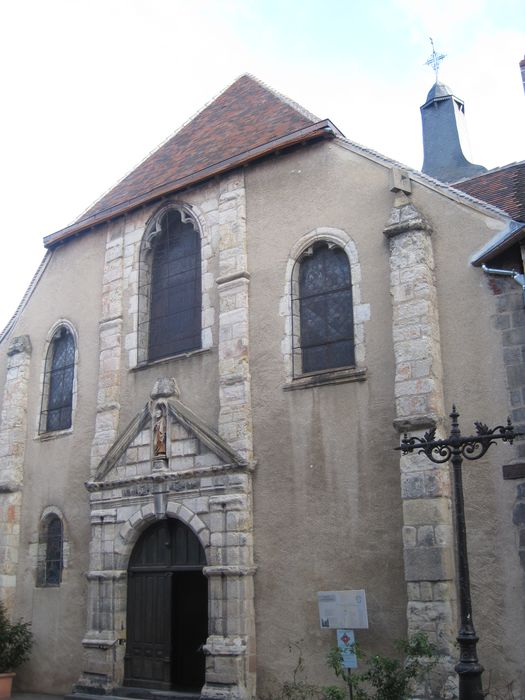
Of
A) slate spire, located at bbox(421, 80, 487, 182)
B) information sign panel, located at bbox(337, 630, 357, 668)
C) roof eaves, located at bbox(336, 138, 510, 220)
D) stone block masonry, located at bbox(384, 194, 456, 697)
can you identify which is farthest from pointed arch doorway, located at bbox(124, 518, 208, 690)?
slate spire, located at bbox(421, 80, 487, 182)

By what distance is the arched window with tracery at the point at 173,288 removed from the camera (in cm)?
1182

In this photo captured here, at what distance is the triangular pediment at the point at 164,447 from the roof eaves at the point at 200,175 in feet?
11.2

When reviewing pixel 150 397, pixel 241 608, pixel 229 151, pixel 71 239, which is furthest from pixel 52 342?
pixel 241 608

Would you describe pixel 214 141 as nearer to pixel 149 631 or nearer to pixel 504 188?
pixel 504 188

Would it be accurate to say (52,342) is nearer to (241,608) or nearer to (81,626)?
(81,626)

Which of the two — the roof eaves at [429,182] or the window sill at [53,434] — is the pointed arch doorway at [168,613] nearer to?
the window sill at [53,434]

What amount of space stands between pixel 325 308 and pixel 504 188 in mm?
2790

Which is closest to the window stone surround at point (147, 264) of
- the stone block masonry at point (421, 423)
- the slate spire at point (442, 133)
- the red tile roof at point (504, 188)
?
the stone block masonry at point (421, 423)

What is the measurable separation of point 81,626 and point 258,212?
6.60m

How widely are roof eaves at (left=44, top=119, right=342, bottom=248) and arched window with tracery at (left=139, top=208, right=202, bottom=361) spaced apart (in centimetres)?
42

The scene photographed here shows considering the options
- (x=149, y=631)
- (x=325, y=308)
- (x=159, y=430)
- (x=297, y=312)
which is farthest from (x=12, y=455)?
(x=325, y=308)

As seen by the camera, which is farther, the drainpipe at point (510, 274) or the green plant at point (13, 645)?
the green plant at point (13, 645)

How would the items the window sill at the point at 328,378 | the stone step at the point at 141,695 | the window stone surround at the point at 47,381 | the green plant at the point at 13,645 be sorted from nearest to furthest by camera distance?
the window sill at the point at 328,378 < the stone step at the point at 141,695 < the green plant at the point at 13,645 < the window stone surround at the point at 47,381

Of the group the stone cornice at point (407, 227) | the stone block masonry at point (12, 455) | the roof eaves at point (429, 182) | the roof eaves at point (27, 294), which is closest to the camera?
the roof eaves at point (429, 182)
